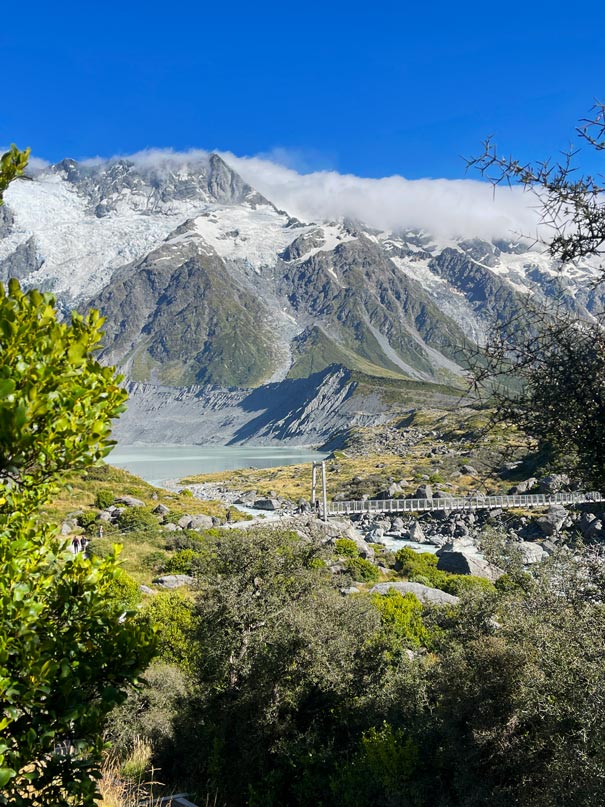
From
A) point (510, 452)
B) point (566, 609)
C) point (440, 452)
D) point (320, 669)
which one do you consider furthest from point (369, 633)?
point (440, 452)

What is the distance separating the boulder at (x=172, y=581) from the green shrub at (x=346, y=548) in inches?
406

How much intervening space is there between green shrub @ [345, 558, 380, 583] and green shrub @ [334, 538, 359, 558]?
5.02 feet

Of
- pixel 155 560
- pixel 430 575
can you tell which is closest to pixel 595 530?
pixel 430 575

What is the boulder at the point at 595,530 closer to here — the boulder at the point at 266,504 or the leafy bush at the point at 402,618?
the leafy bush at the point at 402,618

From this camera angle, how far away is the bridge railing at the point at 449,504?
48156mm

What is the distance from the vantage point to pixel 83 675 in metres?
3.04

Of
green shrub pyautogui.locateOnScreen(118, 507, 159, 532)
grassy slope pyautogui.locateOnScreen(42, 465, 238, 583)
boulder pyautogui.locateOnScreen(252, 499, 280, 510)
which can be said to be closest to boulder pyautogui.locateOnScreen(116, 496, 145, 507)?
grassy slope pyautogui.locateOnScreen(42, 465, 238, 583)

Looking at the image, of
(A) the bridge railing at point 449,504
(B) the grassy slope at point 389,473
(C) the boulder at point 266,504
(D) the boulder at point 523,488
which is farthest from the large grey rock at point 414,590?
(D) the boulder at point 523,488

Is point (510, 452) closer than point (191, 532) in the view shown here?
Yes

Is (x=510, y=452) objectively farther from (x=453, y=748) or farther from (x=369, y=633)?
(x=369, y=633)

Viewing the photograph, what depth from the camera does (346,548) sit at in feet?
109

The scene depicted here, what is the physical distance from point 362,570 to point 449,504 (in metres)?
23.3

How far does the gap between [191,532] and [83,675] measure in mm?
31063

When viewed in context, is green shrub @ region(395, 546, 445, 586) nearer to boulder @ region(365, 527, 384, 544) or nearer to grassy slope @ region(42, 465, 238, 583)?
boulder @ region(365, 527, 384, 544)
